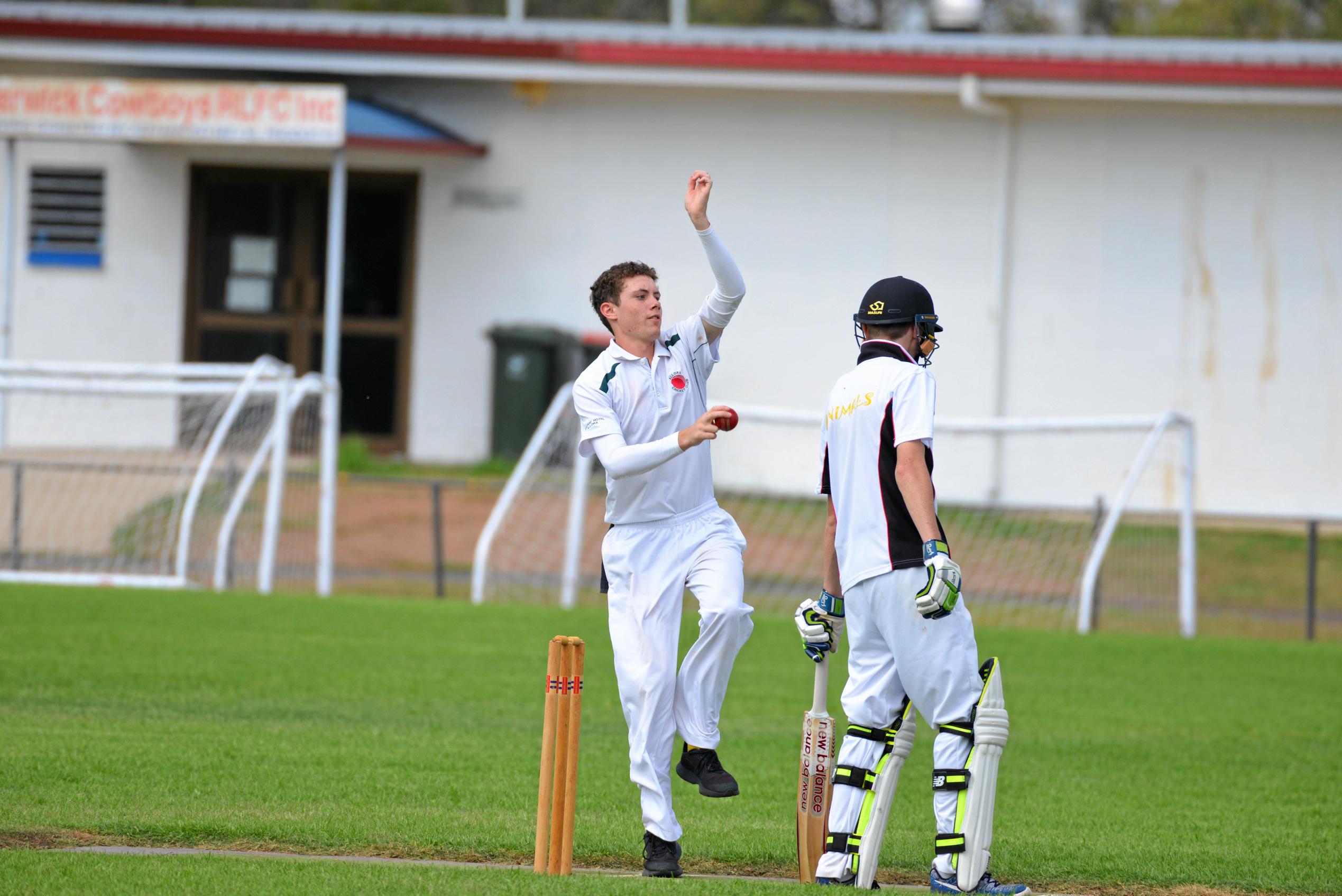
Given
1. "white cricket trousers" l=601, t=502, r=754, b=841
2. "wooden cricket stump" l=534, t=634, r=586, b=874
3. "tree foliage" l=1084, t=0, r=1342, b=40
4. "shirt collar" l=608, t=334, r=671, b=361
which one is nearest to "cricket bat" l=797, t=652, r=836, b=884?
"white cricket trousers" l=601, t=502, r=754, b=841

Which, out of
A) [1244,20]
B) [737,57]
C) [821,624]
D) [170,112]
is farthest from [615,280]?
[1244,20]

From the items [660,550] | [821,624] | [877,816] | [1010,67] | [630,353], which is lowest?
[877,816]

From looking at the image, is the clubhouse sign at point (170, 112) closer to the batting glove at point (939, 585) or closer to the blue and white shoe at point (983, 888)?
the batting glove at point (939, 585)

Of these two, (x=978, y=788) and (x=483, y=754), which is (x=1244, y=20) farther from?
(x=978, y=788)

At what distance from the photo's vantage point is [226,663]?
421 inches

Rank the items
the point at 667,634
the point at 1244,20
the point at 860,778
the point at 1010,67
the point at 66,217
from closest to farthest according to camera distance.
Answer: the point at 860,778 < the point at 667,634 < the point at 1010,67 < the point at 66,217 < the point at 1244,20

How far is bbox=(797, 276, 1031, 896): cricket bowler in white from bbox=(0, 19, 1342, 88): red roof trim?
1410 centimetres

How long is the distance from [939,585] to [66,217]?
59.9 ft

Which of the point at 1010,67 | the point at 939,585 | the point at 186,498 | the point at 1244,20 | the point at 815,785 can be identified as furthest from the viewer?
the point at 1244,20

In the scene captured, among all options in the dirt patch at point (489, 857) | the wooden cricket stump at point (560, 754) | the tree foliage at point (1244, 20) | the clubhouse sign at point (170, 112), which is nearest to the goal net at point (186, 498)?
the clubhouse sign at point (170, 112)

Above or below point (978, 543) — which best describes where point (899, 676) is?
above

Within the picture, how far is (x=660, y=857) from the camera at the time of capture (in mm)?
5887

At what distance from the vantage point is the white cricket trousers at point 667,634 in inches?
235

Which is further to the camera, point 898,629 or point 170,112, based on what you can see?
point 170,112
